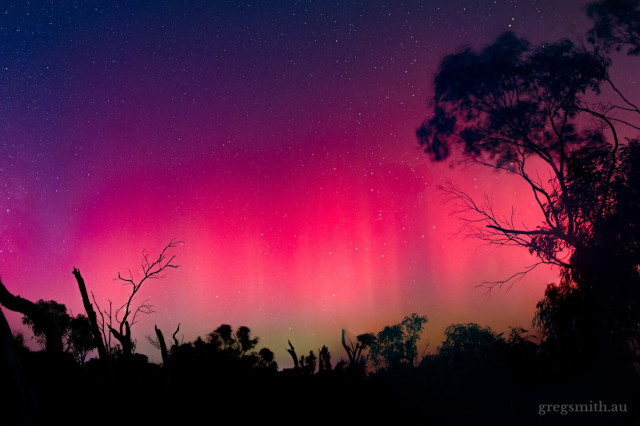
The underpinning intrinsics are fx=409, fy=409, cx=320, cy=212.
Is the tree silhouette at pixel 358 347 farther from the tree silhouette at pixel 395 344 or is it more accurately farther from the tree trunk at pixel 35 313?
A: the tree trunk at pixel 35 313

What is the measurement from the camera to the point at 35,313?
11.5m

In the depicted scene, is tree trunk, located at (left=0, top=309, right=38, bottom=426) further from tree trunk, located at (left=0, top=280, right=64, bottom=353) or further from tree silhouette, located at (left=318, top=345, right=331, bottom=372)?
tree silhouette, located at (left=318, top=345, right=331, bottom=372)

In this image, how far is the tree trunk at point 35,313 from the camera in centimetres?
1058

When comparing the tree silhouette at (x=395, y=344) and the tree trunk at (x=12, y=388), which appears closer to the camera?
the tree trunk at (x=12, y=388)

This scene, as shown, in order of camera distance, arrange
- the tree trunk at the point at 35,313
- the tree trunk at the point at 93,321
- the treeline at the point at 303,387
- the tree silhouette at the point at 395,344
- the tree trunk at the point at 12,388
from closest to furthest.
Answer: the tree trunk at the point at 12,388, the tree trunk at the point at 35,313, the tree trunk at the point at 93,321, the treeline at the point at 303,387, the tree silhouette at the point at 395,344

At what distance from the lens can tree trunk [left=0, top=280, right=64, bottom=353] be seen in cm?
1058

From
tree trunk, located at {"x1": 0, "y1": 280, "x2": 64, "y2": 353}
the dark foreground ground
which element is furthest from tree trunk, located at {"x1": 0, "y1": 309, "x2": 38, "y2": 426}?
the dark foreground ground

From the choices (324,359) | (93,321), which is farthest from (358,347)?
(93,321)

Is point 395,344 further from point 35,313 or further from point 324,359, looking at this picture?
point 35,313

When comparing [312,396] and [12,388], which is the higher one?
[12,388]

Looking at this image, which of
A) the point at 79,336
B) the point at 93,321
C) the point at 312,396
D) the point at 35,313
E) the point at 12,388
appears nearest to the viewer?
the point at 12,388

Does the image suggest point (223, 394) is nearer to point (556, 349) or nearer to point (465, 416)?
point (465, 416)

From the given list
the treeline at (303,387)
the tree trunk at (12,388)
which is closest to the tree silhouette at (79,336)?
the treeline at (303,387)

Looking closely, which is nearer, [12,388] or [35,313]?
[12,388]
